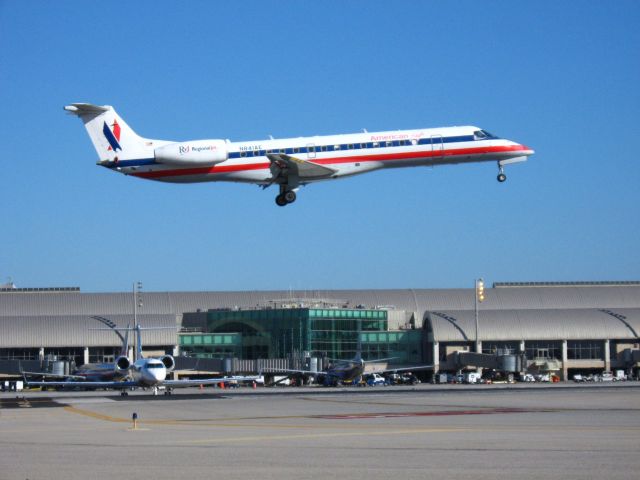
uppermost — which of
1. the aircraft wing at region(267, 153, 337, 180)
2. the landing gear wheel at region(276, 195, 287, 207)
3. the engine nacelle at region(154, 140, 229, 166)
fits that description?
Result: the engine nacelle at region(154, 140, 229, 166)

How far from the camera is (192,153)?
55.8m

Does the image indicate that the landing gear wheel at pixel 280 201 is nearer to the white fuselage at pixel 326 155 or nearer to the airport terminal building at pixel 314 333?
the white fuselage at pixel 326 155

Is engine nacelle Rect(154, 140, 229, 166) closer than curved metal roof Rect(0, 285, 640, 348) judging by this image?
Yes

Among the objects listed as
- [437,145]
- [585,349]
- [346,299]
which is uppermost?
[437,145]

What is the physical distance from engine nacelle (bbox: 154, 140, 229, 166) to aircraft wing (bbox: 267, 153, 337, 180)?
3.00 m

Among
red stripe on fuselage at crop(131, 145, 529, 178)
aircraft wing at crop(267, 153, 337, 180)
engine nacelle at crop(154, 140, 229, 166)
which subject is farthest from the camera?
red stripe on fuselage at crop(131, 145, 529, 178)

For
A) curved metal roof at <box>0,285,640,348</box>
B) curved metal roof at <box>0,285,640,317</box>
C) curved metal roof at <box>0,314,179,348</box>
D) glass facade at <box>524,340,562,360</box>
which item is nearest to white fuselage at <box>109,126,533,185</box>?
curved metal roof at <box>0,314,179,348</box>

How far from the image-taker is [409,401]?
54.8 m

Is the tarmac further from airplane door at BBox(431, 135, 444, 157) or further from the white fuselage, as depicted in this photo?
airplane door at BBox(431, 135, 444, 157)

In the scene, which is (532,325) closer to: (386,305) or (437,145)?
(386,305)

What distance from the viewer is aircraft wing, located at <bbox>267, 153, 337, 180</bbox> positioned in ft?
181

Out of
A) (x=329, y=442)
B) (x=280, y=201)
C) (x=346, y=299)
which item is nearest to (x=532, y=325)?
(x=346, y=299)

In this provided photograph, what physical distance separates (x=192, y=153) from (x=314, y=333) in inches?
2513

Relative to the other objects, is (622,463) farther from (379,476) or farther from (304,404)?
(304,404)
